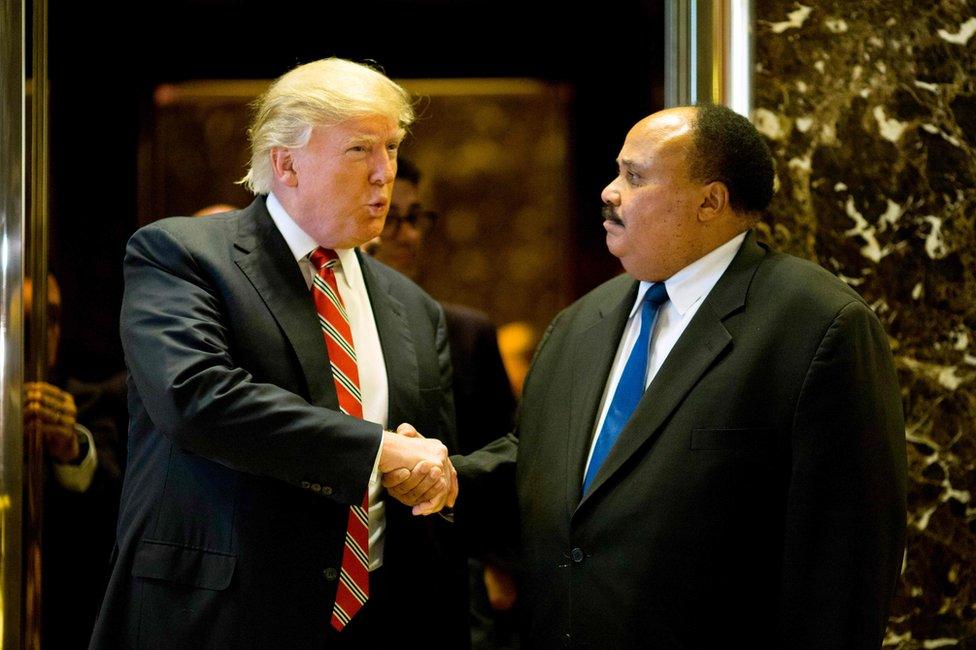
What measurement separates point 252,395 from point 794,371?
1.01m

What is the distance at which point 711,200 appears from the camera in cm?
229

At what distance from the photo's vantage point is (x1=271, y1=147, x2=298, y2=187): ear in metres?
2.37

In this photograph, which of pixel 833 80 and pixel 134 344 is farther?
pixel 833 80

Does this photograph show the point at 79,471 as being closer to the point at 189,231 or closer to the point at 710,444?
the point at 189,231

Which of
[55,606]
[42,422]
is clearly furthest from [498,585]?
[42,422]

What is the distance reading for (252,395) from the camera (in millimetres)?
2059

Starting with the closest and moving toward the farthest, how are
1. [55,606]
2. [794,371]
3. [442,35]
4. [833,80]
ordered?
[794,371] → [833,80] → [55,606] → [442,35]

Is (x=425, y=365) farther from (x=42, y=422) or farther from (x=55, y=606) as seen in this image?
(x=55, y=606)

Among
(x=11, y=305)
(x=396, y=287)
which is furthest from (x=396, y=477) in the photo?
(x=11, y=305)

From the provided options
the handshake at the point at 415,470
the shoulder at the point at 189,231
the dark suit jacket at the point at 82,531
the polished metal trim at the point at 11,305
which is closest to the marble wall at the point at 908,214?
the handshake at the point at 415,470

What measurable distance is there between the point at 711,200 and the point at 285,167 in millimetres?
908

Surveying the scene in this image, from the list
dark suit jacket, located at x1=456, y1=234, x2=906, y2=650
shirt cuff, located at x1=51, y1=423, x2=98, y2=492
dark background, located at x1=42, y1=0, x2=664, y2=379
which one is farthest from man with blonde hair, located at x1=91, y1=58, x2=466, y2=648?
dark background, located at x1=42, y1=0, x2=664, y2=379

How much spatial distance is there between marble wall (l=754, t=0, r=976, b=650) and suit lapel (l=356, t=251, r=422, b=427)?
0.91 meters

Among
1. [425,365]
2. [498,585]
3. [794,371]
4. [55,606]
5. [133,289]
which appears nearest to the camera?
[794,371]
